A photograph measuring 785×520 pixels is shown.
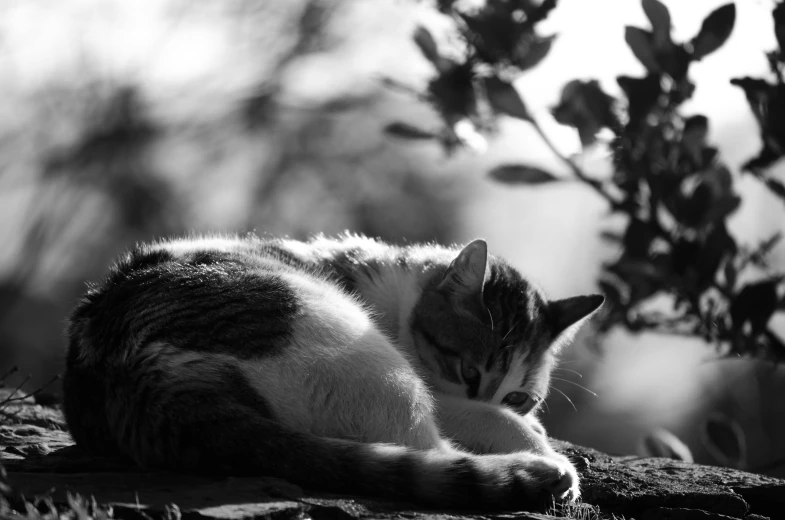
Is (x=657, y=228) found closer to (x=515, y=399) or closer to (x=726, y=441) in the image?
(x=515, y=399)

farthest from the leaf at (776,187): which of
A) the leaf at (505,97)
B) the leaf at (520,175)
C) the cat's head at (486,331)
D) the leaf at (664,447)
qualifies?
the leaf at (664,447)

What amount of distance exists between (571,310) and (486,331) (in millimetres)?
531

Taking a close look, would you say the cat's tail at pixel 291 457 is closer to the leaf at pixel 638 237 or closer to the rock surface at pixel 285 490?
the rock surface at pixel 285 490

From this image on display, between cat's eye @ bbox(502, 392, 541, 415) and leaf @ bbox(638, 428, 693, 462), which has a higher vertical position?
cat's eye @ bbox(502, 392, 541, 415)

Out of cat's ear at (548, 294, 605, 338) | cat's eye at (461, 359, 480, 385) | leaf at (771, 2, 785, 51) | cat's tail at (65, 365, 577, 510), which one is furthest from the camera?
cat's ear at (548, 294, 605, 338)

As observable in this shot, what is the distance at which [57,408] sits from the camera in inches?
163

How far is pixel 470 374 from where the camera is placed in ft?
11.2

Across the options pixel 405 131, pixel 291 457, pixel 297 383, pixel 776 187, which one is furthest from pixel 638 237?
pixel 291 457

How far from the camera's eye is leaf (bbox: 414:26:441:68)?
3.25 meters

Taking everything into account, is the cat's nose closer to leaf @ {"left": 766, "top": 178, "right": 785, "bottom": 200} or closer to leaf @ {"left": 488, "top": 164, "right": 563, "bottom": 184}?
leaf @ {"left": 488, "top": 164, "right": 563, "bottom": 184}

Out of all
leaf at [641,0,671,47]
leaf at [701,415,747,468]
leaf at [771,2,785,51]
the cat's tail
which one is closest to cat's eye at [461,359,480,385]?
the cat's tail

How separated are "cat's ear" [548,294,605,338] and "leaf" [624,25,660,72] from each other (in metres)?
1.16

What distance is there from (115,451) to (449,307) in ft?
4.93

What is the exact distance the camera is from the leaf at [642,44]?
2895mm
